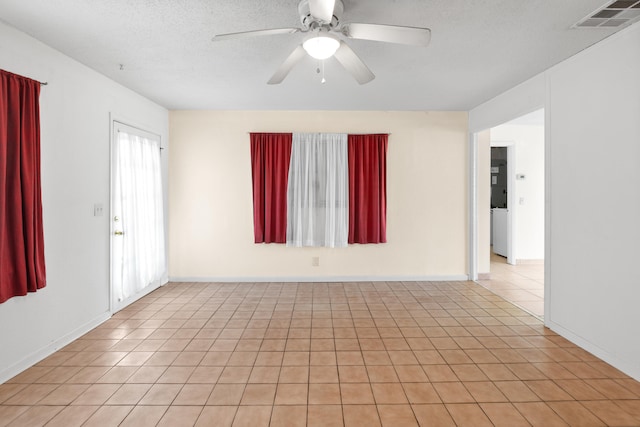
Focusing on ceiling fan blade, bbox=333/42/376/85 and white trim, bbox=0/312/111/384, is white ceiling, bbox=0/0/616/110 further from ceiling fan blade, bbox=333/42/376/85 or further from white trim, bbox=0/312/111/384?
white trim, bbox=0/312/111/384

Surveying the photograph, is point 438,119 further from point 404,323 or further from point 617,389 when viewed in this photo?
point 617,389

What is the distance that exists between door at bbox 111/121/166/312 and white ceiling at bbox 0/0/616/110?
0.67 metres

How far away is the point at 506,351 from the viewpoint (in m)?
2.90

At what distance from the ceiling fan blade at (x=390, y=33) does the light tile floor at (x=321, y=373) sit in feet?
7.35

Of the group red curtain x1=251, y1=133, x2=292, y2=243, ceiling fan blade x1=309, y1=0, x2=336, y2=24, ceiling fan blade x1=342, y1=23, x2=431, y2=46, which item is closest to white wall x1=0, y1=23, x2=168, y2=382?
red curtain x1=251, y1=133, x2=292, y2=243

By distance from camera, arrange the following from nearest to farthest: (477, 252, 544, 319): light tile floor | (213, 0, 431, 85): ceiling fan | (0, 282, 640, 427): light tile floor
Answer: (213, 0, 431, 85): ceiling fan → (0, 282, 640, 427): light tile floor → (477, 252, 544, 319): light tile floor

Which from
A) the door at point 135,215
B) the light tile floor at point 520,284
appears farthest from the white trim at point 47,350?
the light tile floor at point 520,284

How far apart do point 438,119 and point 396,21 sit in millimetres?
3030

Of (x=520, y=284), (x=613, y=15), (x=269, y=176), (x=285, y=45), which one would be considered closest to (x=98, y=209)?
(x=269, y=176)

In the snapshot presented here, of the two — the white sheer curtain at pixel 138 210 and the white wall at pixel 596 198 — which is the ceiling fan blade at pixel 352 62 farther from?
the white sheer curtain at pixel 138 210

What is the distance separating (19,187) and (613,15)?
4.39 meters

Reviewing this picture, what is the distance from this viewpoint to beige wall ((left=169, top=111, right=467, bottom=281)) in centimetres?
512

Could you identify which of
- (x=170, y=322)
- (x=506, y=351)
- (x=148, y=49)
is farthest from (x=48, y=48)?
(x=506, y=351)

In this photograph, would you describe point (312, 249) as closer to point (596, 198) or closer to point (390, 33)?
point (596, 198)
